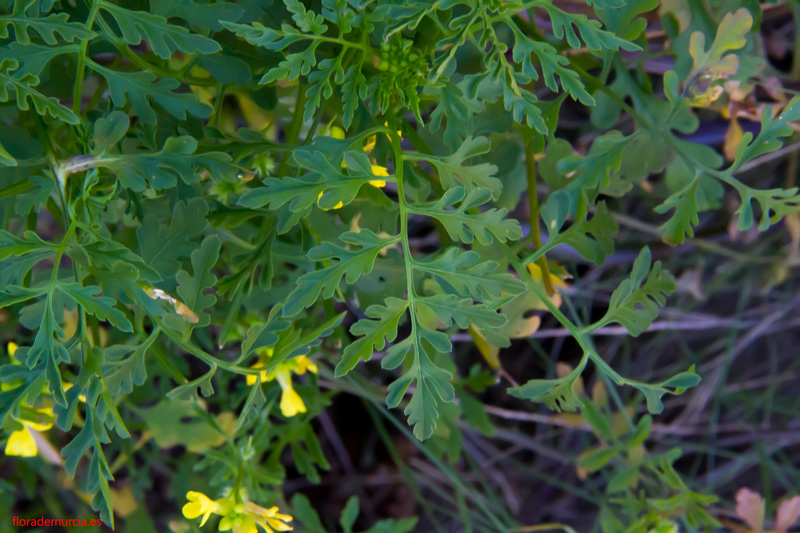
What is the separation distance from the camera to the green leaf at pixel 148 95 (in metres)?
0.73

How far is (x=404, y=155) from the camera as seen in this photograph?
752mm

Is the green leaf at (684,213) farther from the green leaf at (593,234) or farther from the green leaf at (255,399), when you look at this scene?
the green leaf at (255,399)

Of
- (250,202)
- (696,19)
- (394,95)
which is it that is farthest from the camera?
(696,19)

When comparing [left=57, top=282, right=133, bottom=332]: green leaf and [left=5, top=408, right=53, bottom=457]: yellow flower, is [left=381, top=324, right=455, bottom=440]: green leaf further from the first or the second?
[left=5, top=408, right=53, bottom=457]: yellow flower

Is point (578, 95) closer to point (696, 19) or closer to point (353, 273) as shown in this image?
point (353, 273)

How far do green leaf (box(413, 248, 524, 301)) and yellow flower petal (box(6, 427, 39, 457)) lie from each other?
0.73 meters

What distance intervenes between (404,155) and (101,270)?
38 cm

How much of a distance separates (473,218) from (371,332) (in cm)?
18

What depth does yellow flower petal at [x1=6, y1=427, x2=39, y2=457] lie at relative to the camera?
3.15ft

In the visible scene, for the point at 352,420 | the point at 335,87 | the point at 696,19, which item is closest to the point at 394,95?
the point at 335,87

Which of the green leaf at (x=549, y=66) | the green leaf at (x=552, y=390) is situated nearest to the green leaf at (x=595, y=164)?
the green leaf at (x=549, y=66)

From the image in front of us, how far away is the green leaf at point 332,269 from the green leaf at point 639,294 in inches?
13.6

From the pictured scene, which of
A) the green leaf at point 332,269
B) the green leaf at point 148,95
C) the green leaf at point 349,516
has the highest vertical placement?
the green leaf at point 148,95

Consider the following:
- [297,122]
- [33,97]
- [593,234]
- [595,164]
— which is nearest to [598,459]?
[593,234]
